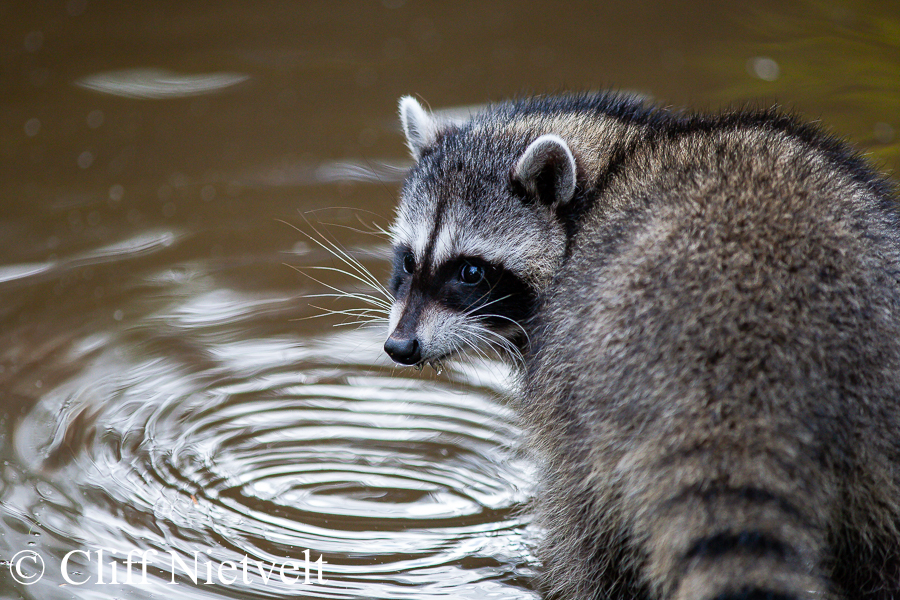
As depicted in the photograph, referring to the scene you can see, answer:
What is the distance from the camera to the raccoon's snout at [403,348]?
431 cm

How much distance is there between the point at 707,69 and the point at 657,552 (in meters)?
6.14

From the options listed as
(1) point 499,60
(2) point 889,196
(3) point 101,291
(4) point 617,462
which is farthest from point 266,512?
(1) point 499,60

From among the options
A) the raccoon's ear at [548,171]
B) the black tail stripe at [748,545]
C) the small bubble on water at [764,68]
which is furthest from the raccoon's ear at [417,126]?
the small bubble on water at [764,68]

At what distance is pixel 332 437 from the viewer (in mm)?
5020

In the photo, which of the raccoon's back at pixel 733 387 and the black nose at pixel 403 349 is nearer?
the raccoon's back at pixel 733 387

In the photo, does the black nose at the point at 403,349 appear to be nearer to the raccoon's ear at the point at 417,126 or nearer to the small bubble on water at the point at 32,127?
the raccoon's ear at the point at 417,126

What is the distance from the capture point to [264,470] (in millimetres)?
4730

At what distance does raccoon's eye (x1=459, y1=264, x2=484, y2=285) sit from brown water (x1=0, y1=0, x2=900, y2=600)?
84 cm

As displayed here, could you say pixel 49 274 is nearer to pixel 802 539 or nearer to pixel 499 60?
pixel 499 60

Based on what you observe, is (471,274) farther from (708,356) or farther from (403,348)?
(708,356)

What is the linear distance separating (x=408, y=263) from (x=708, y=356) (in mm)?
1944

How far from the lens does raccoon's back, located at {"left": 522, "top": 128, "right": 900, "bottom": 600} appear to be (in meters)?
2.94

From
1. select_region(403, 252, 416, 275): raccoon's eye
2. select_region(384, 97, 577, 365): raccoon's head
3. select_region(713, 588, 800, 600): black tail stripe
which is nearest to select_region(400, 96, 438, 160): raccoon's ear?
select_region(384, 97, 577, 365): raccoon's head

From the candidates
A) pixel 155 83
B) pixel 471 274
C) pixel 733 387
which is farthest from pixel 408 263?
pixel 155 83
